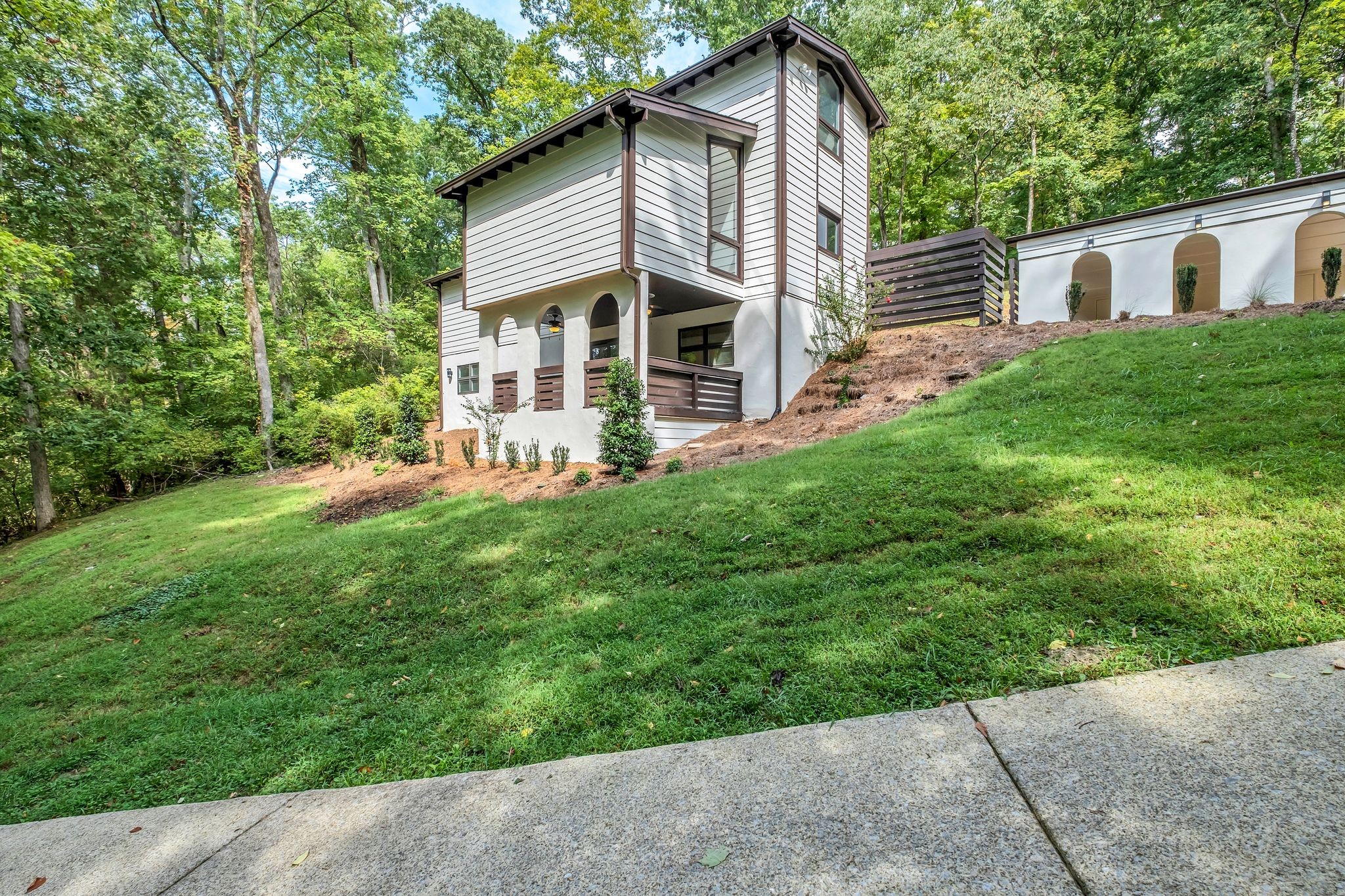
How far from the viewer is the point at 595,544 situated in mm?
5082

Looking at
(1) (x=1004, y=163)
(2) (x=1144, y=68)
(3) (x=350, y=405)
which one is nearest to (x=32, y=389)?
(3) (x=350, y=405)

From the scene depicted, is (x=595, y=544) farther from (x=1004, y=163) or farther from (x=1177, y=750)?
(x=1004, y=163)

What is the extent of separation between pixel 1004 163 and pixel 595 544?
20.2m

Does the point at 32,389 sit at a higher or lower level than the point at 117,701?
higher

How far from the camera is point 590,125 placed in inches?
366

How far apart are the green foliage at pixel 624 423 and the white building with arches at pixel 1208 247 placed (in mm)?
9386

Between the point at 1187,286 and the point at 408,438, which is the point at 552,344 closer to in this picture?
the point at 408,438

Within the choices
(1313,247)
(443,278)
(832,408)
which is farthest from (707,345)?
(1313,247)

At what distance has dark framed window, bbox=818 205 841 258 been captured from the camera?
1163 centimetres

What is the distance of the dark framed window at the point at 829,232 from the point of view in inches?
458

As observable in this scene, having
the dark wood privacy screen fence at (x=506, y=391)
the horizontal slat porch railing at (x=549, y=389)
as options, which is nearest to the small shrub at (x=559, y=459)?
the horizontal slat porch railing at (x=549, y=389)

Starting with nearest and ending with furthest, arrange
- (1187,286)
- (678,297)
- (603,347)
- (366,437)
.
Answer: (1187,286)
(678,297)
(366,437)
(603,347)

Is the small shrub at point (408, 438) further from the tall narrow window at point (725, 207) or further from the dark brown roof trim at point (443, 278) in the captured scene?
the tall narrow window at point (725, 207)

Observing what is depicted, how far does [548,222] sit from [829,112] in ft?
23.1
